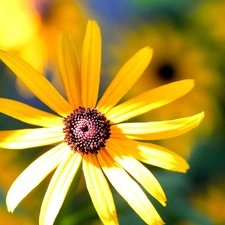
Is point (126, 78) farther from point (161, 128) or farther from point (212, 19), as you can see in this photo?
point (212, 19)

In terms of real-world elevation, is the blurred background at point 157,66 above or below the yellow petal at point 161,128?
above

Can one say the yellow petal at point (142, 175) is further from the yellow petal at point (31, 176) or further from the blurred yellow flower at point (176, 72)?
the blurred yellow flower at point (176, 72)

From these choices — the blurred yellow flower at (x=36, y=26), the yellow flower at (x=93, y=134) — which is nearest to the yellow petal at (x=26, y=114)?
the yellow flower at (x=93, y=134)

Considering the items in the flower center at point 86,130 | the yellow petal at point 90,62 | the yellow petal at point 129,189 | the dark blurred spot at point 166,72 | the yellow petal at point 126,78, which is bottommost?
the yellow petal at point 129,189

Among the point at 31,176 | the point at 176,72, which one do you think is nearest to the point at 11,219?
the point at 31,176

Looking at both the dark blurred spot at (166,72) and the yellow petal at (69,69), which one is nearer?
the yellow petal at (69,69)

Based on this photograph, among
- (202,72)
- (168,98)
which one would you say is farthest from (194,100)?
(168,98)
